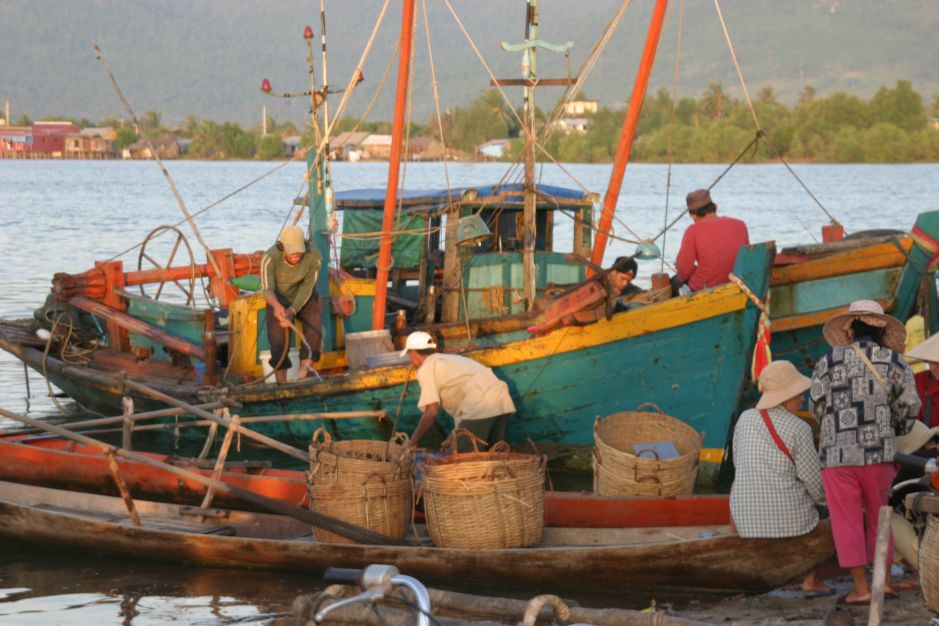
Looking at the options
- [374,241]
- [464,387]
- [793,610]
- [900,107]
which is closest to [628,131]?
[374,241]

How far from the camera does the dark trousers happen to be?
40.7ft

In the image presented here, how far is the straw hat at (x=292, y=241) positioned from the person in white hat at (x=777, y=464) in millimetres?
5246

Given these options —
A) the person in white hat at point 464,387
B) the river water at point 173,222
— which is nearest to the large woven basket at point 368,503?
the river water at point 173,222

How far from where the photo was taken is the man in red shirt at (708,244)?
11.5m

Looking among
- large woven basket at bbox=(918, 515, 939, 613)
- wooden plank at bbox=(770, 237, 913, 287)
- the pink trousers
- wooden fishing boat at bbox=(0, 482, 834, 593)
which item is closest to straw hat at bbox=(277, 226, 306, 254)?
wooden fishing boat at bbox=(0, 482, 834, 593)

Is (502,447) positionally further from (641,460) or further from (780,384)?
(780,384)

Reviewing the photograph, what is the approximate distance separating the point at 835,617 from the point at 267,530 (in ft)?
15.8

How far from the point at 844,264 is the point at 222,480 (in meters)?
5.77

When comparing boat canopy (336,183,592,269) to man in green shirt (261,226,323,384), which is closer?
man in green shirt (261,226,323,384)

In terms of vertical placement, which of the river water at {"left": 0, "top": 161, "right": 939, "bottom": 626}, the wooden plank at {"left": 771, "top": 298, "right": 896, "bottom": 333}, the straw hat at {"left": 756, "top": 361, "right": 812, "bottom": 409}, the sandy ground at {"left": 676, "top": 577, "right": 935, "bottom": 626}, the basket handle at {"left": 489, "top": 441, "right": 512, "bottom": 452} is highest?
the straw hat at {"left": 756, "top": 361, "right": 812, "bottom": 409}

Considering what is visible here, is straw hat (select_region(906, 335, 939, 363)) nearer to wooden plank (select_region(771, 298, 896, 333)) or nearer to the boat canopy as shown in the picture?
wooden plank (select_region(771, 298, 896, 333))

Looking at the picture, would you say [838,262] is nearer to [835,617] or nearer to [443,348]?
[443,348]

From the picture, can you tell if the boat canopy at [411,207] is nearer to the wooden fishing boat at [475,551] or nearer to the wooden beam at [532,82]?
the wooden beam at [532,82]

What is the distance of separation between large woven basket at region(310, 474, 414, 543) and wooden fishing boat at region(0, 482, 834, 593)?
7.0 inches
